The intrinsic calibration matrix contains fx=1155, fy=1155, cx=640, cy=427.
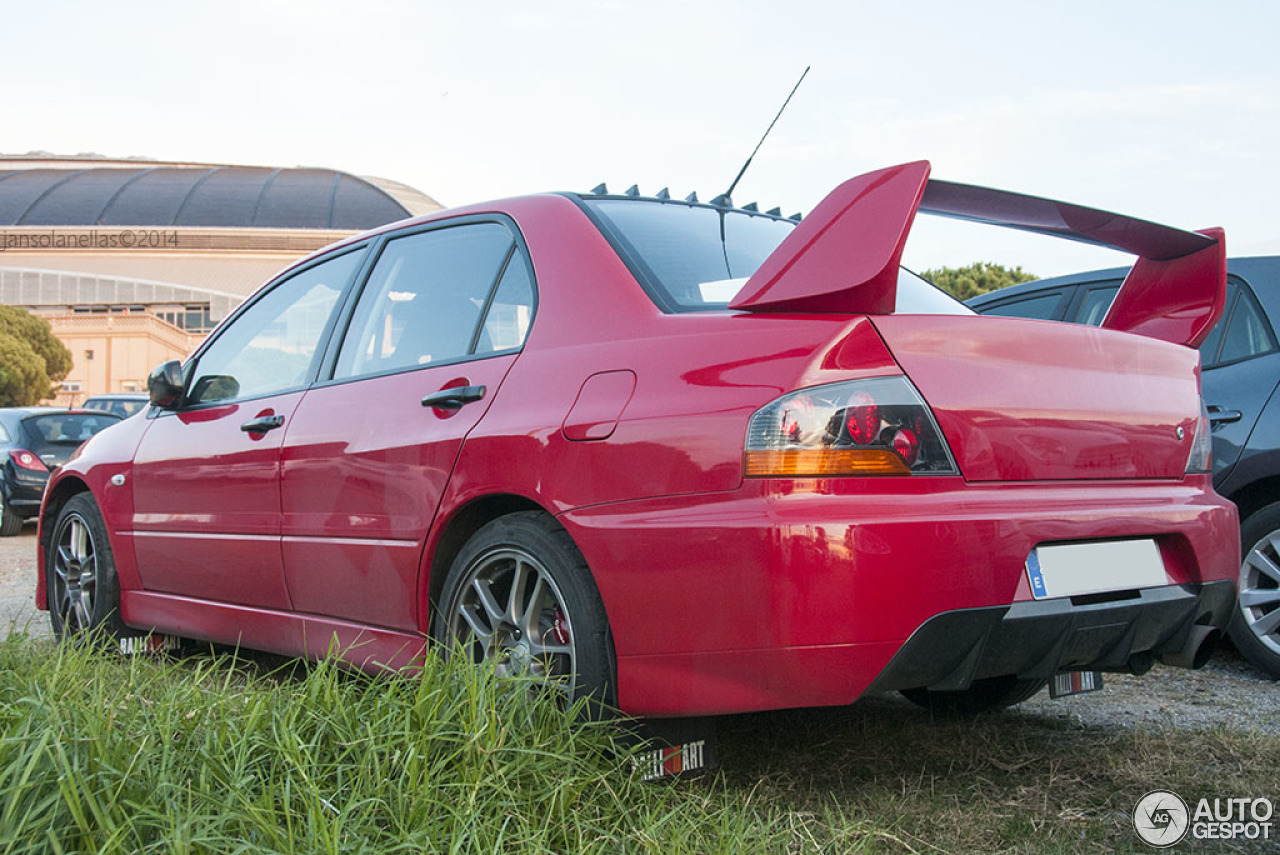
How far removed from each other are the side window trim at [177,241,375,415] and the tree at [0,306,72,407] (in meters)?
46.4

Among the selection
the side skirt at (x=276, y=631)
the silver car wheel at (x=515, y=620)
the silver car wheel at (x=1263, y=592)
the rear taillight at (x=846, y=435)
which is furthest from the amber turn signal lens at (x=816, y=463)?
the silver car wheel at (x=1263, y=592)

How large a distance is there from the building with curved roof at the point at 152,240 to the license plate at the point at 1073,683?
209 ft

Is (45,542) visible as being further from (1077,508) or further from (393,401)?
(1077,508)

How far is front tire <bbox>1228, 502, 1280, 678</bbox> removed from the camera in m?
4.47

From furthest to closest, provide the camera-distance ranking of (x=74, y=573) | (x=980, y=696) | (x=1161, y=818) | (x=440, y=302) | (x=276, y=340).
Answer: (x=74, y=573) < (x=276, y=340) < (x=980, y=696) < (x=440, y=302) < (x=1161, y=818)

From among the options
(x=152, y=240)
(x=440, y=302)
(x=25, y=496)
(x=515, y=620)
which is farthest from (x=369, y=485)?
(x=152, y=240)

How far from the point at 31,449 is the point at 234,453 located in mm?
10628

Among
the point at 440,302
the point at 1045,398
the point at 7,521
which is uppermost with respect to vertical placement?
the point at 440,302

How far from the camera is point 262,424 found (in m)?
3.78

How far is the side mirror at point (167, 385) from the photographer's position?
4.33m

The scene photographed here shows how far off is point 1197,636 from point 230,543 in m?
2.95

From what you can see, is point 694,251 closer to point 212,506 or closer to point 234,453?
point 234,453

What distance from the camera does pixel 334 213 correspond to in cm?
8706

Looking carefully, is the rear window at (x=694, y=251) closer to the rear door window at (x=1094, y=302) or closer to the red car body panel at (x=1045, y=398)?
the red car body panel at (x=1045, y=398)
